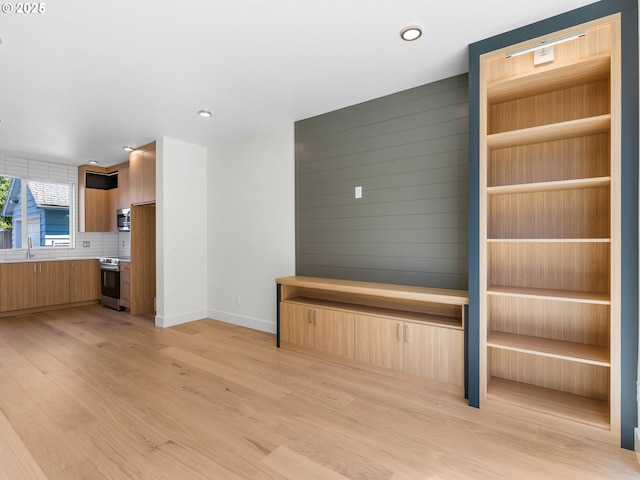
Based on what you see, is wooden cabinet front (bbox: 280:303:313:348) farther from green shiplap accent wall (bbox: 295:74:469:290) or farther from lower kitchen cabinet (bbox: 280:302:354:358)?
green shiplap accent wall (bbox: 295:74:469:290)

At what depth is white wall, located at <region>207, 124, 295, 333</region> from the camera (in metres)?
4.10

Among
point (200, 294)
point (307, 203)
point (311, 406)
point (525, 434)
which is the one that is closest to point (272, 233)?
point (307, 203)

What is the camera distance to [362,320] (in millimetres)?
3035

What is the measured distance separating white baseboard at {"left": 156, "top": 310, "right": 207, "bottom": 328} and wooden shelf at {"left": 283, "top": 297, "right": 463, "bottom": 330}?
6.48 ft

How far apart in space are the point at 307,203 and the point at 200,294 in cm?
239

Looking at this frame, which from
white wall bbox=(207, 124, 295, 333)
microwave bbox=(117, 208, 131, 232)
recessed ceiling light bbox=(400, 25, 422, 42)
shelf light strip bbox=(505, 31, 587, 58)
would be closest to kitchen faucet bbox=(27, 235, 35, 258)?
microwave bbox=(117, 208, 131, 232)

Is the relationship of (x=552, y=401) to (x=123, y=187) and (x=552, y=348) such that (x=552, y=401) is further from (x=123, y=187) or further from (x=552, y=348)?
(x=123, y=187)

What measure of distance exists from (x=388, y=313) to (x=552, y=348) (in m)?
1.26

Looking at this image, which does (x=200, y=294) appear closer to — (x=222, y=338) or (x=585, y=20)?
(x=222, y=338)

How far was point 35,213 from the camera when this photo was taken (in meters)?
5.76

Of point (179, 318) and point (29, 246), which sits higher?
point (29, 246)

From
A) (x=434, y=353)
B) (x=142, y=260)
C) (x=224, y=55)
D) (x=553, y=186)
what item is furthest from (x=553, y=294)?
(x=142, y=260)

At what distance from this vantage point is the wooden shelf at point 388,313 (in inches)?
106

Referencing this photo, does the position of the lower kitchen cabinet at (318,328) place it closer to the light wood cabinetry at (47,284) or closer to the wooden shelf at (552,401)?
the wooden shelf at (552,401)
